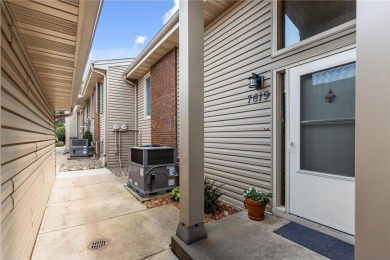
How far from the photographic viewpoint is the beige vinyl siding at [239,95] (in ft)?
10.2

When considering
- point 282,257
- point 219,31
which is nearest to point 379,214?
point 282,257

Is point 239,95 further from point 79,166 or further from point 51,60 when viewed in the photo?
point 79,166

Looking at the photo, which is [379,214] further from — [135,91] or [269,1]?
[135,91]

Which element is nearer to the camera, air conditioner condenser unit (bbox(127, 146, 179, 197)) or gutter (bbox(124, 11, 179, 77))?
air conditioner condenser unit (bbox(127, 146, 179, 197))

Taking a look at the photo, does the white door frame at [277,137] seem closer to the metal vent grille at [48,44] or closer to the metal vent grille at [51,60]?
the metal vent grille at [48,44]

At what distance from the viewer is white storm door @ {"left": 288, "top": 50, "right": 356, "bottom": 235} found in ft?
7.49

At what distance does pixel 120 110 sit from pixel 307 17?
6.99 metres

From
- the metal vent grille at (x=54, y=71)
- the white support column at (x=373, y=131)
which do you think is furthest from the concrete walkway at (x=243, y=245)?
the metal vent grille at (x=54, y=71)

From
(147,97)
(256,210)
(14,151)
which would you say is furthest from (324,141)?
(147,97)

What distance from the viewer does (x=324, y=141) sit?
2.53m

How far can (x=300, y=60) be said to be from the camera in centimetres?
269

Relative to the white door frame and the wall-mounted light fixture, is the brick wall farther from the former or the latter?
the white door frame

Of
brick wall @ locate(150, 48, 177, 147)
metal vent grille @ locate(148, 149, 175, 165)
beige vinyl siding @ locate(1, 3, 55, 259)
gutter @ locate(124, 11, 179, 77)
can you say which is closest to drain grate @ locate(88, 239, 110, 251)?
beige vinyl siding @ locate(1, 3, 55, 259)

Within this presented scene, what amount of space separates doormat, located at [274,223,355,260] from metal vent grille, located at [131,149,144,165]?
305 cm
